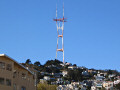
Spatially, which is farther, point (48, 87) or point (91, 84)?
point (91, 84)

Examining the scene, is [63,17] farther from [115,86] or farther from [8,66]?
[8,66]

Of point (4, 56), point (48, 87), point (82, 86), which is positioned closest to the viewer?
point (4, 56)

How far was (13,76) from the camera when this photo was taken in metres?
59.9

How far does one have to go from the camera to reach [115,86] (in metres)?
171

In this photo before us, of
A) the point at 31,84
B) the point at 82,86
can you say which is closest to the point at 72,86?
the point at 82,86

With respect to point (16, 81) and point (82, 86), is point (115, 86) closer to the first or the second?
point (82, 86)

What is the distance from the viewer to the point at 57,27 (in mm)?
194250

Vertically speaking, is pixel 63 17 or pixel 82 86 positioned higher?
pixel 63 17

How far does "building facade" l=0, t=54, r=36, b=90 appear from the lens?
55.8 meters

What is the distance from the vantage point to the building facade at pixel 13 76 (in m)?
55.8

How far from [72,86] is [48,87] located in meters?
71.7

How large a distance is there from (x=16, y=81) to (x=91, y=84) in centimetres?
13755

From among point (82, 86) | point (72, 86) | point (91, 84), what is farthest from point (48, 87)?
point (91, 84)

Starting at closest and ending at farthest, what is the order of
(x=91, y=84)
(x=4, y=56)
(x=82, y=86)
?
1. (x=4, y=56)
2. (x=82, y=86)
3. (x=91, y=84)
